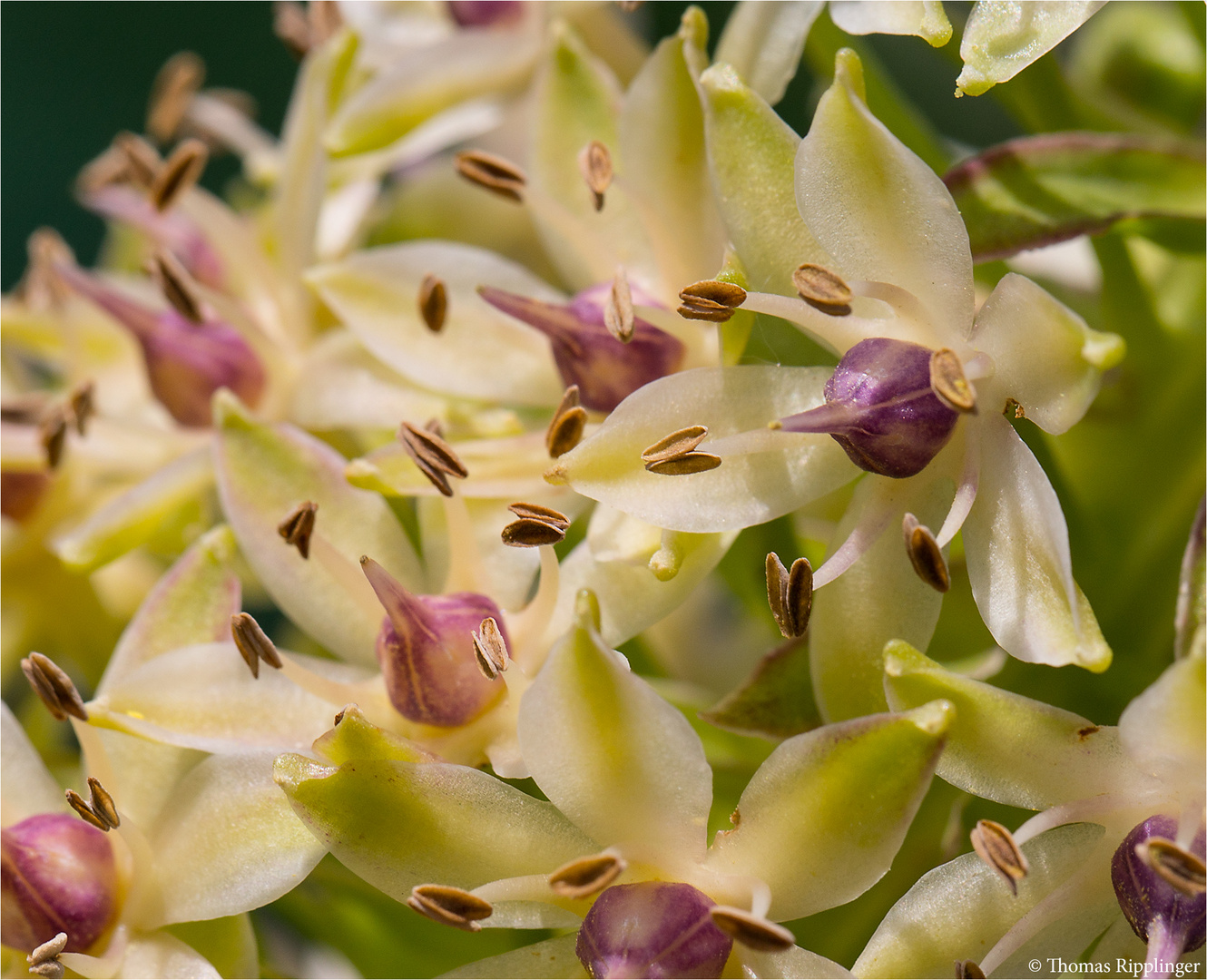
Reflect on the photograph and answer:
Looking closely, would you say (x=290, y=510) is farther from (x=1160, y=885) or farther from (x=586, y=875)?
(x=1160, y=885)

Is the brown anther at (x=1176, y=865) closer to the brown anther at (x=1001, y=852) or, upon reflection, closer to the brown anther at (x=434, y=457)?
the brown anther at (x=1001, y=852)

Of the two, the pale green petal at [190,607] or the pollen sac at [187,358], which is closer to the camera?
the pale green petal at [190,607]

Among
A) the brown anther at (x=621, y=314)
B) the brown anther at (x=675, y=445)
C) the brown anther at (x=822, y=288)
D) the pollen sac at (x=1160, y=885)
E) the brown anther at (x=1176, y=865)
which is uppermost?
the brown anther at (x=822, y=288)

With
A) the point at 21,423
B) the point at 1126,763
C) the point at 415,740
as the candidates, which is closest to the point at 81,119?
the point at 21,423

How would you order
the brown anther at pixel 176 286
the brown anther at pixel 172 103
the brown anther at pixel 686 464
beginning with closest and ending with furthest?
the brown anther at pixel 686 464, the brown anther at pixel 176 286, the brown anther at pixel 172 103

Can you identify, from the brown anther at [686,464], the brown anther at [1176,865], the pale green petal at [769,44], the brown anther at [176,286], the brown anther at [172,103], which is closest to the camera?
the brown anther at [1176,865]

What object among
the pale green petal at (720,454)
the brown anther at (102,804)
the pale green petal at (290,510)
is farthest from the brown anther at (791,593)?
the brown anther at (102,804)

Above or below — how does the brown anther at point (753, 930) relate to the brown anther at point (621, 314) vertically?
below
